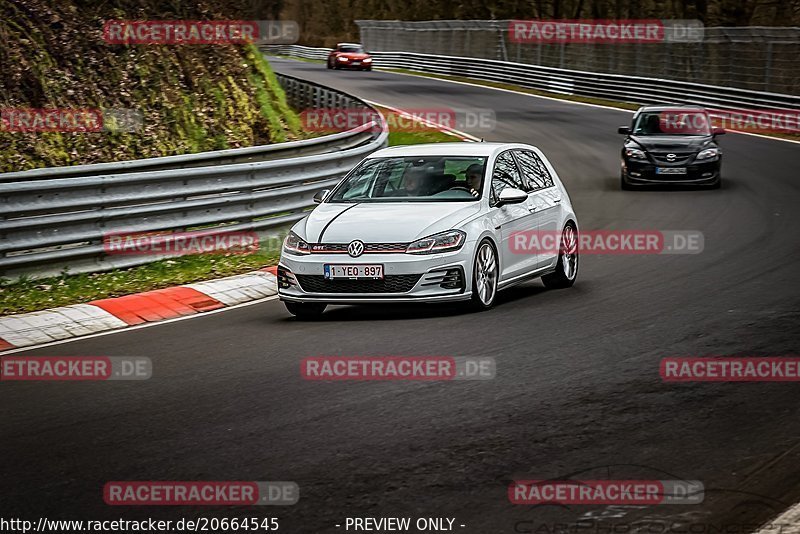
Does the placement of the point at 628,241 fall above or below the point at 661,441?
below

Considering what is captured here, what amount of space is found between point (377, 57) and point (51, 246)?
5716cm

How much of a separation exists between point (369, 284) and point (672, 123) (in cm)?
1414

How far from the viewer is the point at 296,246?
11156 mm

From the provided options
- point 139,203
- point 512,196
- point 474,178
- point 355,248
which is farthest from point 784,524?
point 139,203

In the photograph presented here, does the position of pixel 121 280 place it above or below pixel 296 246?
below

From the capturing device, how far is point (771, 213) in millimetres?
19344

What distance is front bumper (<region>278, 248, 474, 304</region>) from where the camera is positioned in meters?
10.7

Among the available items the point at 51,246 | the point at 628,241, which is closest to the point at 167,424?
the point at 51,246

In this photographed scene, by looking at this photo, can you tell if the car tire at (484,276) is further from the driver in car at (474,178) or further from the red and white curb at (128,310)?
the red and white curb at (128,310)

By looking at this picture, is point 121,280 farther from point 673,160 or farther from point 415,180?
point 673,160

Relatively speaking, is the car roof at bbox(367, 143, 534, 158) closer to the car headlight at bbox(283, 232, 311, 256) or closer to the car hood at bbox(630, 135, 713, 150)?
the car headlight at bbox(283, 232, 311, 256)

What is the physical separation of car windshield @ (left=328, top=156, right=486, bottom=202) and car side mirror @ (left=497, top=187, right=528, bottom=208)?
0.82 ft

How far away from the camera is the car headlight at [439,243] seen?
424 inches

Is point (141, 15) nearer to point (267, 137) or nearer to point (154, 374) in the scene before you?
point (267, 137)
